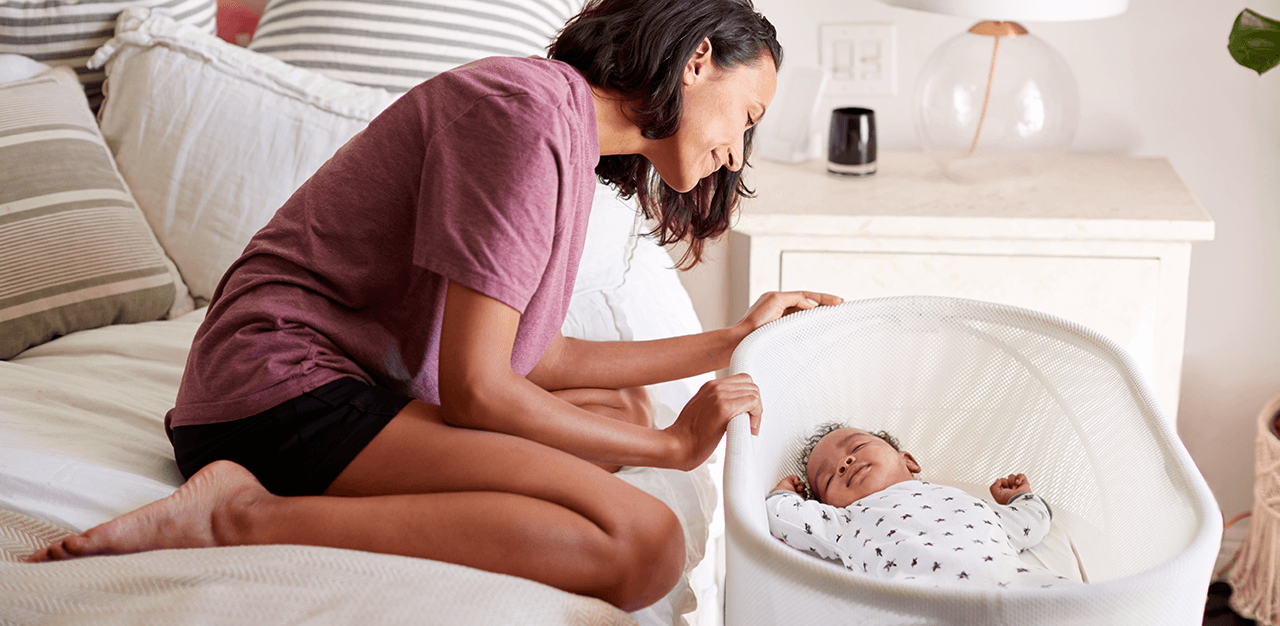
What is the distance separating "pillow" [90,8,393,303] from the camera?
1351mm

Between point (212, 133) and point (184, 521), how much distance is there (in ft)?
2.50

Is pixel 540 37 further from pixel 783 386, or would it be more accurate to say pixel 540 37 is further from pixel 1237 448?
pixel 1237 448

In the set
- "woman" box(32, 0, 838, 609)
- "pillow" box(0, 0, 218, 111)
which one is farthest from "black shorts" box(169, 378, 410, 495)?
"pillow" box(0, 0, 218, 111)

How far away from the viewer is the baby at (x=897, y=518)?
2.82 ft

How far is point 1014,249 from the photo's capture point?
1.39 m

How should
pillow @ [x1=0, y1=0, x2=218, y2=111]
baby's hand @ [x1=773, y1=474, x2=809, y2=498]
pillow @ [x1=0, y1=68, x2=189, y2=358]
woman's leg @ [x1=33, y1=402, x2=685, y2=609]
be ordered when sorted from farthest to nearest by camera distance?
pillow @ [x1=0, y1=0, x2=218, y2=111] → pillow @ [x1=0, y1=68, x2=189, y2=358] → baby's hand @ [x1=773, y1=474, x2=809, y2=498] → woman's leg @ [x1=33, y1=402, x2=685, y2=609]

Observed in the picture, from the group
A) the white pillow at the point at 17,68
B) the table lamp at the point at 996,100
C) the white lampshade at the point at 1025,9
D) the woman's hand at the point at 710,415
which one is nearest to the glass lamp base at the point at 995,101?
the table lamp at the point at 996,100

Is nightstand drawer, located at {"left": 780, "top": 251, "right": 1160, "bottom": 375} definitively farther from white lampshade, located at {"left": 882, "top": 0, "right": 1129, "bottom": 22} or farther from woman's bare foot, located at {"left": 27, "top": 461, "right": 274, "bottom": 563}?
woman's bare foot, located at {"left": 27, "top": 461, "right": 274, "bottom": 563}

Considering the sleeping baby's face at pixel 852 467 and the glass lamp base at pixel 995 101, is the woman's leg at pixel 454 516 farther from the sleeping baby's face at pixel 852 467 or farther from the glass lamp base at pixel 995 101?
the glass lamp base at pixel 995 101

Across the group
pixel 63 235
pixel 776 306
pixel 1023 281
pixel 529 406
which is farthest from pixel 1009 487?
pixel 63 235

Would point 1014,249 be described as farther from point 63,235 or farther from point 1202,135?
point 63,235

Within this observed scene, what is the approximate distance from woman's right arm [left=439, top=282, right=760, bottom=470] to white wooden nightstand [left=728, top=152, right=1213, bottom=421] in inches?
24.0

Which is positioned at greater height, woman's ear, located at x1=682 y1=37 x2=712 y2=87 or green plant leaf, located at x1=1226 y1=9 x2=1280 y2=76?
woman's ear, located at x1=682 y1=37 x2=712 y2=87

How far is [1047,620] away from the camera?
0.55 metres
